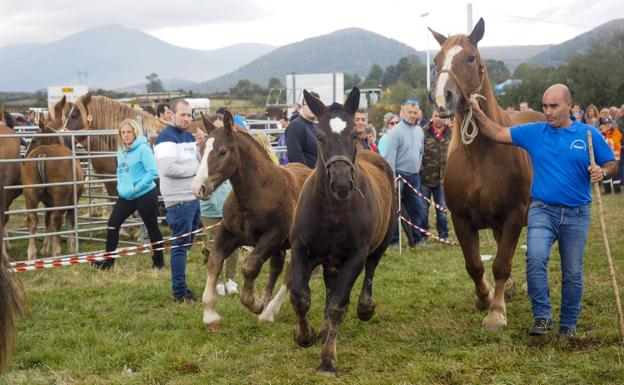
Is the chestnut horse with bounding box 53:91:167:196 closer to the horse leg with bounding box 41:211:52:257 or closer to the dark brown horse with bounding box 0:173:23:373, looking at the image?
the horse leg with bounding box 41:211:52:257

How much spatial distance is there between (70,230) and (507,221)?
281 inches

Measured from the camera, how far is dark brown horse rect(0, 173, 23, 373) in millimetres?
4395

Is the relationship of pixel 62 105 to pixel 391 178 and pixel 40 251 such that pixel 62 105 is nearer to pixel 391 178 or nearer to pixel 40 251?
pixel 40 251

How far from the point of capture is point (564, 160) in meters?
5.40

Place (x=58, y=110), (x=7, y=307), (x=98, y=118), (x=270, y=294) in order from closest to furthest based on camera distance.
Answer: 1. (x=7, y=307)
2. (x=270, y=294)
3. (x=58, y=110)
4. (x=98, y=118)

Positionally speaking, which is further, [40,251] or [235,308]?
[40,251]

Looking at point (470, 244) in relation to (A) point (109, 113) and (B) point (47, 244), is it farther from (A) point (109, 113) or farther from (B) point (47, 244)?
(A) point (109, 113)

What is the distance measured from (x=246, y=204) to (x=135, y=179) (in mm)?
3017

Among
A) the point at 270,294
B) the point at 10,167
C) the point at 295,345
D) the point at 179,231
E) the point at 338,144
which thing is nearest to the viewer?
the point at 338,144

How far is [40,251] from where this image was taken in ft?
36.6

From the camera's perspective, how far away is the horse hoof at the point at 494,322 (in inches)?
237

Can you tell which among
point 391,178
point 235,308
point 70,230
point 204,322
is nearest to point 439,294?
point 391,178

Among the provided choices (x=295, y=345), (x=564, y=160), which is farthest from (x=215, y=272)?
(x=564, y=160)

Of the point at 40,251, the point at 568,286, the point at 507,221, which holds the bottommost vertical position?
the point at 40,251
